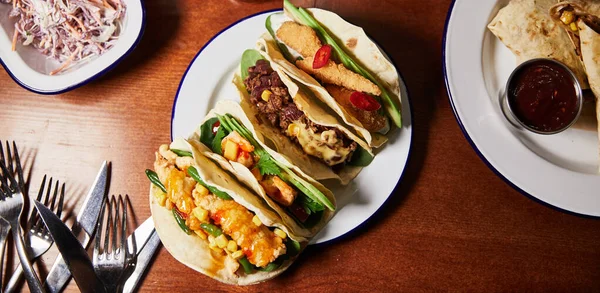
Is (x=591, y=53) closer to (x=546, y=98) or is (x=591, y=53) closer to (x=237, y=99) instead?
(x=546, y=98)

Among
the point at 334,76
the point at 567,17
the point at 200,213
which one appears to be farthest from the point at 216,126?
the point at 567,17

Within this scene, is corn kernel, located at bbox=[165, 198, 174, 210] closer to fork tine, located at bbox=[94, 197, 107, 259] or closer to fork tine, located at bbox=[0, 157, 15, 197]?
fork tine, located at bbox=[94, 197, 107, 259]

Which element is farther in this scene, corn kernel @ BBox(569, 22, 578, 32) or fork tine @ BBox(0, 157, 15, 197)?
fork tine @ BBox(0, 157, 15, 197)

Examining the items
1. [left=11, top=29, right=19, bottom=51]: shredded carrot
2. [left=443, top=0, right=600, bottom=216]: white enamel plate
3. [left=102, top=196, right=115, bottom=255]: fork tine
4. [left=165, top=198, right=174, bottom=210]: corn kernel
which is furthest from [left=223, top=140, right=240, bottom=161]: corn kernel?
[left=11, top=29, right=19, bottom=51]: shredded carrot

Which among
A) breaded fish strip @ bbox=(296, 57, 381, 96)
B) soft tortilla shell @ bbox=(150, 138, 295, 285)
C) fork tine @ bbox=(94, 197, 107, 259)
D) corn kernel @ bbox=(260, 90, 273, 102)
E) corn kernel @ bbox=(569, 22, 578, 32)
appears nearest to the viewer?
soft tortilla shell @ bbox=(150, 138, 295, 285)

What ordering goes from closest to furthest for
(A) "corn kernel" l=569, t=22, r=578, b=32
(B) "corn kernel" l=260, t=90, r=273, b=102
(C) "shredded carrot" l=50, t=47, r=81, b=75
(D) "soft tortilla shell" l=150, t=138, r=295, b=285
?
(D) "soft tortilla shell" l=150, t=138, r=295, b=285 → (B) "corn kernel" l=260, t=90, r=273, b=102 → (A) "corn kernel" l=569, t=22, r=578, b=32 → (C) "shredded carrot" l=50, t=47, r=81, b=75

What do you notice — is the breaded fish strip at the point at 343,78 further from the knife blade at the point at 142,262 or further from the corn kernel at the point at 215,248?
the knife blade at the point at 142,262

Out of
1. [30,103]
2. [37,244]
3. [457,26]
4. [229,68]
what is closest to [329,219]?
[229,68]

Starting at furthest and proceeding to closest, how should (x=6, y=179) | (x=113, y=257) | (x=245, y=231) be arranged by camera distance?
(x=6, y=179)
(x=113, y=257)
(x=245, y=231)
